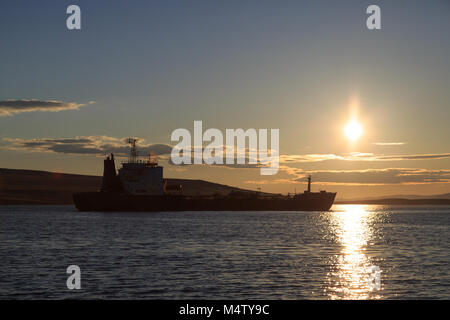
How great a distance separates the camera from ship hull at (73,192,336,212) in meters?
128

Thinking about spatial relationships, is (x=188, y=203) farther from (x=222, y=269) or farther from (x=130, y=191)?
(x=222, y=269)

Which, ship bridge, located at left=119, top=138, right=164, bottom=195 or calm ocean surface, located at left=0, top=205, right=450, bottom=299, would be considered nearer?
calm ocean surface, located at left=0, top=205, right=450, bottom=299

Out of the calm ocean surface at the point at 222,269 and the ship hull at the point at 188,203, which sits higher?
the calm ocean surface at the point at 222,269

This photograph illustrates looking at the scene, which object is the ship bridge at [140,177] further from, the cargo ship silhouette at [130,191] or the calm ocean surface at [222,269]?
the calm ocean surface at [222,269]

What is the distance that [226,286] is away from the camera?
23.7 metres

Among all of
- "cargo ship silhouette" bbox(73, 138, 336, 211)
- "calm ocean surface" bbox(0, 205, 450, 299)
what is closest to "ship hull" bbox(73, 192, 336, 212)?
"cargo ship silhouette" bbox(73, 138, 336, 211)

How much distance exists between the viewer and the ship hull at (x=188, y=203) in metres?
128

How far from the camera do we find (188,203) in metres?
146

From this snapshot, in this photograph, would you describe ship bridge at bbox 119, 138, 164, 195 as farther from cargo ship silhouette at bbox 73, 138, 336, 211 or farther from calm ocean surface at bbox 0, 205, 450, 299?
calm ocean surface at bbox 0, 205, 450, 299

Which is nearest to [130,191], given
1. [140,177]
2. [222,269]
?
[140,177]

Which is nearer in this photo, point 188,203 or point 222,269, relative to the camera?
point 222,269

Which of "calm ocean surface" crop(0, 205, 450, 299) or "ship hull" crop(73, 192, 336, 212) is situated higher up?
"calm ocean surface" crop(0, 205, 450, 299)

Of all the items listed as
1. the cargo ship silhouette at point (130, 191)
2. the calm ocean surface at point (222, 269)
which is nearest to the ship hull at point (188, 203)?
the cargo ship silhouette at point (130, 191)

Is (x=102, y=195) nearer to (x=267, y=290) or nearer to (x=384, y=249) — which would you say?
(x=384, y=249)
